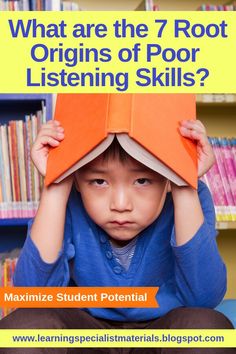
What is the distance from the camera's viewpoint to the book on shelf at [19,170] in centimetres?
140

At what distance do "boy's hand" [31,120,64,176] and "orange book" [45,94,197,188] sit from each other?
0.01 m

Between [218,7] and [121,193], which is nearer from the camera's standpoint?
[121,193]

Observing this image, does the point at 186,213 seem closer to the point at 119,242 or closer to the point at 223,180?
the point at 119,242

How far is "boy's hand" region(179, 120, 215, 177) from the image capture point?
0.73 meters

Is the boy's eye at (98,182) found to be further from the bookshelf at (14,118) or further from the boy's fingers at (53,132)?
the bookshelf at (14,118)

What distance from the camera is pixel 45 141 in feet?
2.52

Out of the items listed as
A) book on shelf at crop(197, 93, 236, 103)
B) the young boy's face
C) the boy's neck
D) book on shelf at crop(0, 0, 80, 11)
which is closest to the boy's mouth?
the young boy's face

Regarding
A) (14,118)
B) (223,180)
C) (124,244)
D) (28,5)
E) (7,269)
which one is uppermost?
(28,5)

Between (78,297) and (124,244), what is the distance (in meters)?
0.14

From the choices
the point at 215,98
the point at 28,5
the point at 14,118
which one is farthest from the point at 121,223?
the point at 14,118

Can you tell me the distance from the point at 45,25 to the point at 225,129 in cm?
98

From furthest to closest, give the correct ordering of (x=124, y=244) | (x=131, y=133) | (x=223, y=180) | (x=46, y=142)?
(x=223, y=180) → (x=124, y=244) → (x=46, y=142) → (x=131, y=133)

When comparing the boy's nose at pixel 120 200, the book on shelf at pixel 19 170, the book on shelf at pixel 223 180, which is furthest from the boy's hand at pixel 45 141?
the book on shelf at pixel 223 180

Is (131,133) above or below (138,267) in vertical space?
above
